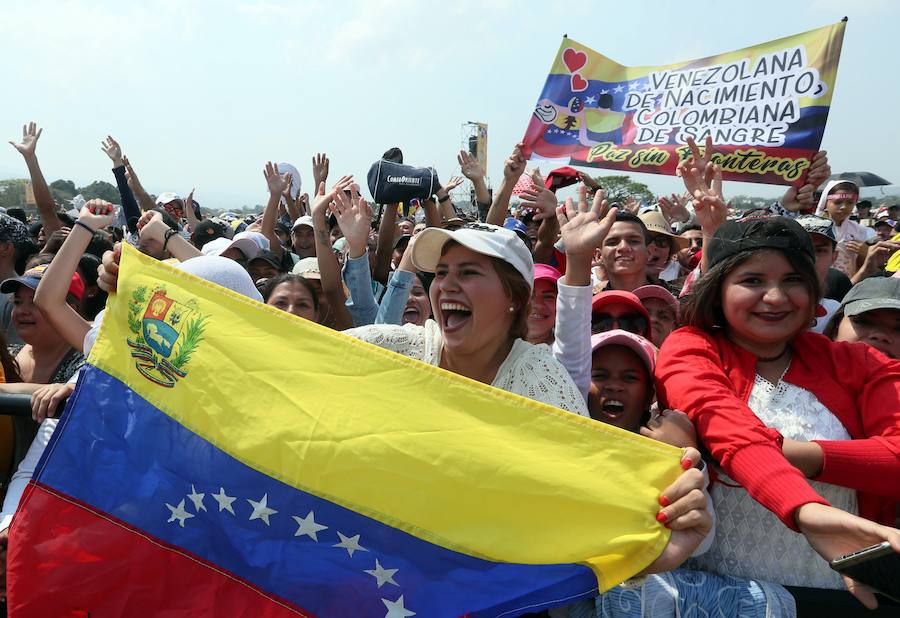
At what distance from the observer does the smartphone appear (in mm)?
1714

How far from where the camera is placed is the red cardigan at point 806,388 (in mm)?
2002

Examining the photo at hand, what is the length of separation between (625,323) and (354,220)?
5.60ft

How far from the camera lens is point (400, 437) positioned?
210 centimetres

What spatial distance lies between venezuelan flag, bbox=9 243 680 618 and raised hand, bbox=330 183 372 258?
1.63 m

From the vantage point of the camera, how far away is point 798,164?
18.1 ft

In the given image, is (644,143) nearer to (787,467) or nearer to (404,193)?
(404,193)

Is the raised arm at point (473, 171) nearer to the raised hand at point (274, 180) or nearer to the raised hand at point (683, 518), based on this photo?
the raised hand at point (274, 180)

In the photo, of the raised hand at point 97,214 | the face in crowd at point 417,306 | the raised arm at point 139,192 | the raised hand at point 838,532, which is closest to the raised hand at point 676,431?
the raised hand at point 838,532

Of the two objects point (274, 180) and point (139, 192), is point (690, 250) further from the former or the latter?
point (139, 192)

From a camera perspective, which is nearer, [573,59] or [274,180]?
[573,59]

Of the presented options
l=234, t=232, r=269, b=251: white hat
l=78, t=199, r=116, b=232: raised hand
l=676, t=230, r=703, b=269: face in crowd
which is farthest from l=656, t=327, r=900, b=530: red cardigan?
l=234, t=232, r=269, b=251: white hat

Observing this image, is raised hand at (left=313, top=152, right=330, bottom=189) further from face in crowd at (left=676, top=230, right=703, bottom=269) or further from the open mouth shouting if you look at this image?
the open mouth shouting

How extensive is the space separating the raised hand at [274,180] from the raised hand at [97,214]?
375 cm

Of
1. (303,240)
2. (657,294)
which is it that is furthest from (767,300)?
(303,240)
